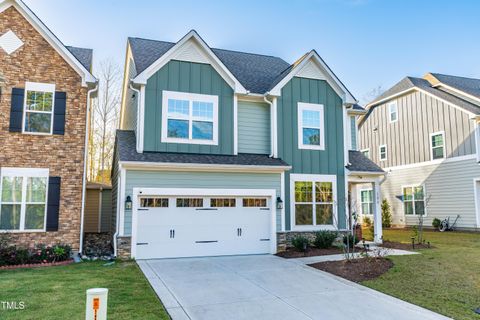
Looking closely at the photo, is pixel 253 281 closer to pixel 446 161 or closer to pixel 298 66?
pixel 298 66

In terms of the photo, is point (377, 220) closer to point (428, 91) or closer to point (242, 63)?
point (242, 63)

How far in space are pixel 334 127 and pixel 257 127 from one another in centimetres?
305

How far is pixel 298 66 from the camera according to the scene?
13961 mm

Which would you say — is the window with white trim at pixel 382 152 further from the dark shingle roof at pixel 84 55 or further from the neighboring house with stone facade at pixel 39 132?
the neighboring house with stone facade at pixel 39 132

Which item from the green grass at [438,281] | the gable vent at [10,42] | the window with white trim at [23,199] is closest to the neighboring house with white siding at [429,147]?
the green grass at [438,281]

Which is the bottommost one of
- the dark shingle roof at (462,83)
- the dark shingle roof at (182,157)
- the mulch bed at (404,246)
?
the mulch bed at (404,246)

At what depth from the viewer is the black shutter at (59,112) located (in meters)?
11.5

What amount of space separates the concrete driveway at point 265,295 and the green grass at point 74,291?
371mm

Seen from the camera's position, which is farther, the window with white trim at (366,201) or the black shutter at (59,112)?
the window with white trim at (366,201)

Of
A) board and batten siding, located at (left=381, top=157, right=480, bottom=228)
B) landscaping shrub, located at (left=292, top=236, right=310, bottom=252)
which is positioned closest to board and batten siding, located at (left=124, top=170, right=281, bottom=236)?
landscaping shrub, located at (left=292, top=236, right=310, bottom=252)

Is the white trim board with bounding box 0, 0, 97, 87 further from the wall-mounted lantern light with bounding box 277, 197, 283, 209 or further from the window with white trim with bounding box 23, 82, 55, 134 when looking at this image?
the wall-mounted lantern light with bounding box 277, 197, 283, 209

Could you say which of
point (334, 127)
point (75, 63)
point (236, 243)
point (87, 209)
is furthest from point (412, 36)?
point (87, 209)

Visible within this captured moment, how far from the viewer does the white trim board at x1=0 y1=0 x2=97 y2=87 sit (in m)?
11.5

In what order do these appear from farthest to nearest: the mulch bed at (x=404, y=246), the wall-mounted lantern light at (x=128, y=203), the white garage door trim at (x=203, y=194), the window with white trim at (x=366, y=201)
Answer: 1. the window with white trim at (x=366, y=201)
2. the mulch bed at (x=404, y=246)
3. the white garage door trim at (x=203, y=194)
4. the wall-mounted lantern light at (x=128, y=203)
